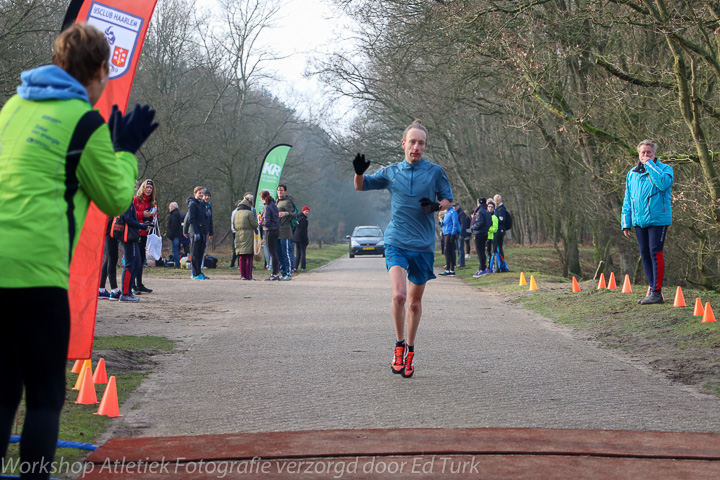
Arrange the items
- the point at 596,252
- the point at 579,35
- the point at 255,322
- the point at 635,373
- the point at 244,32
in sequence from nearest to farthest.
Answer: the point at 635,373 < the point at 255,322 < the point at 579,35 < the point at 596,252 < the point at 244,32

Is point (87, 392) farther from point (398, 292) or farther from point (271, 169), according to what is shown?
point (271, 169)

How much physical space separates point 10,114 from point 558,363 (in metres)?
5.68

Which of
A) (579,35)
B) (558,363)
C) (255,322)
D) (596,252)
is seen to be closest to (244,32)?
(596,252)

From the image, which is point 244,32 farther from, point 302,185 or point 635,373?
point 635,373

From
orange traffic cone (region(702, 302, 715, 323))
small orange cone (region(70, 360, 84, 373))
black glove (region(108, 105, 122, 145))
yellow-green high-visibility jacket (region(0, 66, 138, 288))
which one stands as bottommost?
small orange cone (region(70, 360, 84, 373))

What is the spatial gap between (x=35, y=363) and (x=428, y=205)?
161 inches

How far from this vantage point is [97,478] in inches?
153

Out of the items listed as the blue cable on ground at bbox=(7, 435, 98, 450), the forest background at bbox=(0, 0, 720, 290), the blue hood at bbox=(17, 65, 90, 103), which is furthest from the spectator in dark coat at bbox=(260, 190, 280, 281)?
the blue hood at bbox=(17, 65, 90, 103)

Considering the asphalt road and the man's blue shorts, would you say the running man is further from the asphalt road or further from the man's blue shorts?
the asphalt road

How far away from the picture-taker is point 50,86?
3016 mm

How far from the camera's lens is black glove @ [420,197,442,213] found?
6535 millimetres

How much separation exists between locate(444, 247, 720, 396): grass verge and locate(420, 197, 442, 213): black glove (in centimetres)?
243

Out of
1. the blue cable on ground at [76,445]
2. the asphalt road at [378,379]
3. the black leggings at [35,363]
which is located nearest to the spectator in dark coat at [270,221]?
the asphalt road at [378,379]

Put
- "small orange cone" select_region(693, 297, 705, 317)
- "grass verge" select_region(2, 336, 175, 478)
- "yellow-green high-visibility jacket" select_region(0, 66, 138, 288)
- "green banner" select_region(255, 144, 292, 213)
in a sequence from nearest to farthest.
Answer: "yellow-green high-visibility jacket" select_region(0, 66, 138, 288), "grass verge" select_region(2, 336, 175, 478), "small orange cone" select_region(693, 297, 705, 317), "green banner" select_region(255, 144, 292, 213)
